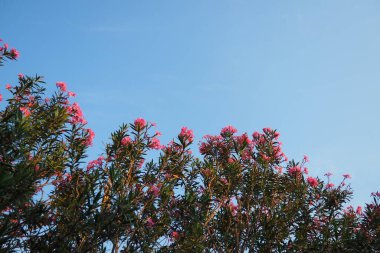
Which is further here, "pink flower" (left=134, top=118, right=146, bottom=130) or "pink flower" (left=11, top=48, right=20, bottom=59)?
"pink flower" (left=11, top=48, right=20, bottom=59)

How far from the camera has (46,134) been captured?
7.33m

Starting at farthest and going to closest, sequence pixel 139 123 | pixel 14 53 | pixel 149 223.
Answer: pixel 14 53 → pixel 139 123 → pixel 149 223

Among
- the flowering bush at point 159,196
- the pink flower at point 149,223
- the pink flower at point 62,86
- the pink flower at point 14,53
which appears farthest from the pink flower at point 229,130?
the pink flower at point 14,53

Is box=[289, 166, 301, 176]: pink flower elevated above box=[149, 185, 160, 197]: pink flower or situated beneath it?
elevated above

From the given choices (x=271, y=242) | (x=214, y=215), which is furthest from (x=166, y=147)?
(x=271, y=242)

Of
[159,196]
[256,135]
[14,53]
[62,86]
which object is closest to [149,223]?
[159,196]

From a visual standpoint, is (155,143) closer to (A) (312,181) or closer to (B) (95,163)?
(B) (95,163)

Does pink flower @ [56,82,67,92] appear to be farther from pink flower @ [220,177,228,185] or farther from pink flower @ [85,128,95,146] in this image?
pink flower @ [220,177,228,185]

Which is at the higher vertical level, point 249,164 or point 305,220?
point 249,164

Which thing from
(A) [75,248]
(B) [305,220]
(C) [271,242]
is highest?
(B) [305,220]

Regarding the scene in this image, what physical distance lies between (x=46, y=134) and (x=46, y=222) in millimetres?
1956

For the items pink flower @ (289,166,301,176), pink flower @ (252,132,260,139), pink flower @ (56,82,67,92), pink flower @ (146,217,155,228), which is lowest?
pink flower @ (146,217,155,228)

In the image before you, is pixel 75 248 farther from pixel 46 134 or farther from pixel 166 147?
pixel 166 147

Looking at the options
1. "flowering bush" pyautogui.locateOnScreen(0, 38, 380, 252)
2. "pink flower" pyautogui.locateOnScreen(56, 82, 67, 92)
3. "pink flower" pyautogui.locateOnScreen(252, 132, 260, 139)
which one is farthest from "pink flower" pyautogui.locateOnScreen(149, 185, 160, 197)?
"pink flower" pyautogui.locateOnScreen(252, 132, 260, 139)
